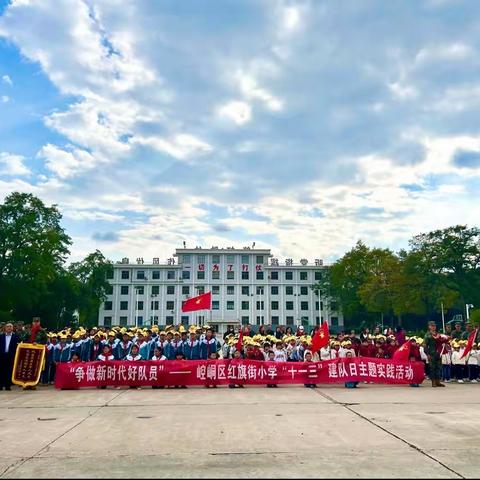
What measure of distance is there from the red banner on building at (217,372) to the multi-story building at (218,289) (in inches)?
3067

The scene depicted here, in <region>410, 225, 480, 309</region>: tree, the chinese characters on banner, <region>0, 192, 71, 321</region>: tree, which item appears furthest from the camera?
<region>410, 225, 480, 309</region>: tree

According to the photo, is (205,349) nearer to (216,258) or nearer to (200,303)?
(200,303)

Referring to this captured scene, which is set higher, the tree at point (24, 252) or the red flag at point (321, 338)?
the tree at point (24, 252)

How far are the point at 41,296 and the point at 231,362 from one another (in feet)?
133

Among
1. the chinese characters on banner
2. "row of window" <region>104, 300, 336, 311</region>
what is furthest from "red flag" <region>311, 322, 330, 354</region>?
"row of window" <region>104, 300, 336, 311</region>

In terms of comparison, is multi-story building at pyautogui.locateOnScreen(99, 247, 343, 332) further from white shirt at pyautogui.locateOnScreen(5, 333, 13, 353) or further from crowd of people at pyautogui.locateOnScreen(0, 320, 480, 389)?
white shirt at pyautogui.locateOnScreen(5, 333, 13, 353)

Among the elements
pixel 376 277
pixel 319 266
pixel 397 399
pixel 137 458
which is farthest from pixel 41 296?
pixel 319 266

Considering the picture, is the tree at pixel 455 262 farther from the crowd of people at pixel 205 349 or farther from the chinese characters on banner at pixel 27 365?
the chinese characters on banner at pixel 27 365

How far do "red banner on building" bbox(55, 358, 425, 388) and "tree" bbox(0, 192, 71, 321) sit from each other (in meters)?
33.0

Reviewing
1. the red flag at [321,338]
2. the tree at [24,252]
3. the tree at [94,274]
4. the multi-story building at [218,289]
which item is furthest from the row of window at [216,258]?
the red flag at [321,338]

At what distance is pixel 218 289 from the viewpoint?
94688mm

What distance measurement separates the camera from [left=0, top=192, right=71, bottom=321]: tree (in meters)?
46.4

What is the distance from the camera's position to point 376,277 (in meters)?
64.8

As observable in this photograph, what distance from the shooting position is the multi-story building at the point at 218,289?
94062 millimetres
